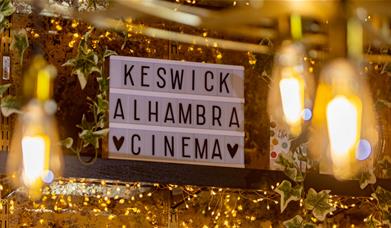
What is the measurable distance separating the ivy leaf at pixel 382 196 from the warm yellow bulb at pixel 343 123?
1.84m

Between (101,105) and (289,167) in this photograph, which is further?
(289,167)

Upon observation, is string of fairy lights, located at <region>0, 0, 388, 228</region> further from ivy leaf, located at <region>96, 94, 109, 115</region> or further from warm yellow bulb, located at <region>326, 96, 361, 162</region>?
warm yellow bulb, located at <region>326, 96, 361, 162</region>

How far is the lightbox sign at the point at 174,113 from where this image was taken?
4273mm

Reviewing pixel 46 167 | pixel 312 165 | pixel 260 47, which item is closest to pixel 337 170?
pixel 312 165

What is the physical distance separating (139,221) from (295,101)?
1485 mm

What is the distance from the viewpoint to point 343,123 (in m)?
2.57

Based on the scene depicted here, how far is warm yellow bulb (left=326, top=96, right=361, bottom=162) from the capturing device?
2549 mm

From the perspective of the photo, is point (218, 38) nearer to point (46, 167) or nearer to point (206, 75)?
point (206, 75)

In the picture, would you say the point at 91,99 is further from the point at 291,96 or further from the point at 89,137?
the point at 291,96

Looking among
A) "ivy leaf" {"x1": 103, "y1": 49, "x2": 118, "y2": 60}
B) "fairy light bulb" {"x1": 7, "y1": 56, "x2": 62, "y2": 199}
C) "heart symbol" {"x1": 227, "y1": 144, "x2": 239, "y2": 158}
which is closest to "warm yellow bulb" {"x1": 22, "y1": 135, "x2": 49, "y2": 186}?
"fairy light bulb" {"x1": 7, "y1": 56, "x2": 62, "y2": 199}

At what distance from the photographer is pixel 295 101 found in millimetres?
3104

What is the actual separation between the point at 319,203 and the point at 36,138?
1.35 m

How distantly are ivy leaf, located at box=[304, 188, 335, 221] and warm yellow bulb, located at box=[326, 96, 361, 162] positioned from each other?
177cm

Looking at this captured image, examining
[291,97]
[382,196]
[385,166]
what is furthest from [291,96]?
[385,166]
